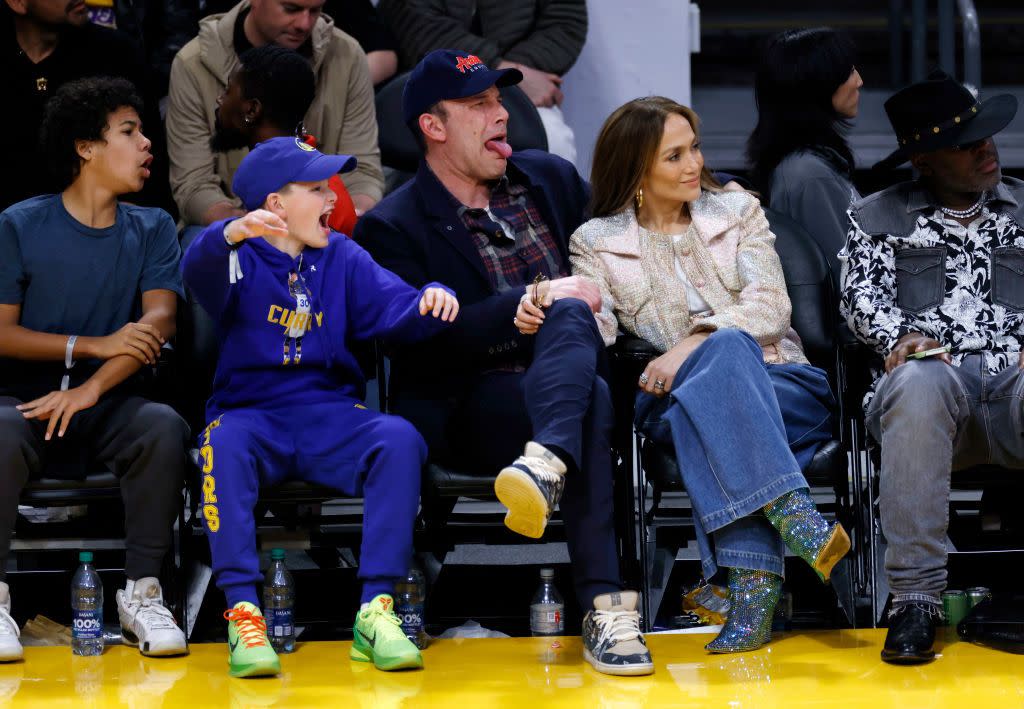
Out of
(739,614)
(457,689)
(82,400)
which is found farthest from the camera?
(82,400)

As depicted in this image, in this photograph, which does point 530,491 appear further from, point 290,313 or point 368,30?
point 368,30

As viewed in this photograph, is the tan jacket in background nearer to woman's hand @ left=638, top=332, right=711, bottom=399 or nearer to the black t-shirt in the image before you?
the black t-shirt

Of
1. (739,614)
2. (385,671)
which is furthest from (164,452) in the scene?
(739,614)

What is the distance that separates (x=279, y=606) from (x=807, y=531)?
1.28 m

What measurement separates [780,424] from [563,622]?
2.83 feet

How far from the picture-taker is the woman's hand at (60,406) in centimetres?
381

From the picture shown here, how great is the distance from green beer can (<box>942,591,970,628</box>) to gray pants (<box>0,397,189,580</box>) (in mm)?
1901

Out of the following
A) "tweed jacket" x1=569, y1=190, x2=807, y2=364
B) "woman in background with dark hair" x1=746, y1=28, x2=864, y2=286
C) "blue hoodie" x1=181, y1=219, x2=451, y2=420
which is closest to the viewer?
"blue hoodie" x1=181, y1=219, x2=451, y2=420

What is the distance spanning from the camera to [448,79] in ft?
13.5

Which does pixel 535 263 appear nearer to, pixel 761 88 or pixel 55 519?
pixel 761 88

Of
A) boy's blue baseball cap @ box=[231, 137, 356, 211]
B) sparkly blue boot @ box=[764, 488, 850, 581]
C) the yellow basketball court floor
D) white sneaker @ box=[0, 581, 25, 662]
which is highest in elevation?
boy's blue baseball cap @ box=[231, 137, 356, 211]

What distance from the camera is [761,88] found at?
4.85 meters

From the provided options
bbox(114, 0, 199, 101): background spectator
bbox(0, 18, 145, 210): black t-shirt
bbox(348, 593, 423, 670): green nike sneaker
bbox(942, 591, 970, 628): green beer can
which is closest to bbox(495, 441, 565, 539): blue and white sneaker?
bbox(348, 593, 423, 670): green nike sneaker

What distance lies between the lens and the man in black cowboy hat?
3523mm
